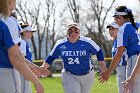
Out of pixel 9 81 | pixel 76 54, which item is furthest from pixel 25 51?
pixel 9 81

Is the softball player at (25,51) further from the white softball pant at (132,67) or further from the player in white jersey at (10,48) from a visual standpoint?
the player in white jersey at (10,48)

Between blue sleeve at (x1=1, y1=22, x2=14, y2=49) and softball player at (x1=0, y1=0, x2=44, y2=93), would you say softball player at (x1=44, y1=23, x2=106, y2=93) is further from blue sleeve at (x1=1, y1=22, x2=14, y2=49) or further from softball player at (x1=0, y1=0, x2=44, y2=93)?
blue sleeve at (x1=1, y1=22, x2=14, y2=49)

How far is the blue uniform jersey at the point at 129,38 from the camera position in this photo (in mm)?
7133

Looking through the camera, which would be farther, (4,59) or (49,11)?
(49,11)

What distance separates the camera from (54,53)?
9.22 meters

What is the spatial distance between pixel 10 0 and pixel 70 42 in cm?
448

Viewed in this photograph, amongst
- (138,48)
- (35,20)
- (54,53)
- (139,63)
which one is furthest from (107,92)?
(35,20)

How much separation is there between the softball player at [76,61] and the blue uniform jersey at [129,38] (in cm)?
173

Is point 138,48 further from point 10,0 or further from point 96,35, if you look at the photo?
point 96,35

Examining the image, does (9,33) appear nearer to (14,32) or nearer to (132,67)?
(14,32)

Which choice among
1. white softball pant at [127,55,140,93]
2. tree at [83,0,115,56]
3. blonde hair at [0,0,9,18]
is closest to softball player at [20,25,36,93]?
white softball pant at [127,55,140,93]

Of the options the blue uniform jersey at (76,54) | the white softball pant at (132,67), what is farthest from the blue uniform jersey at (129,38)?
the blue uniform jersey at (76,54)

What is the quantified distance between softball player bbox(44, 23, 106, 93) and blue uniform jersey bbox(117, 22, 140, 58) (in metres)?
1.73

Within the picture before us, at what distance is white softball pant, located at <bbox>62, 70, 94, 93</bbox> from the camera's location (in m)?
8.66
